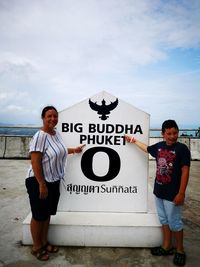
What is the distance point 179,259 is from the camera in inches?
113

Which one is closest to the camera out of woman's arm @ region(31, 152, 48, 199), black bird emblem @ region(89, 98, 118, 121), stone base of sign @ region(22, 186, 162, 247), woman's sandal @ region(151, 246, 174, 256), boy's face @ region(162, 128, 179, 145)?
woman's arm @ region(31, 152, 48, 199)

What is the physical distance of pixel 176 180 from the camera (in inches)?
114

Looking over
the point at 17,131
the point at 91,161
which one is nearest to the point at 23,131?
the point at 17,131

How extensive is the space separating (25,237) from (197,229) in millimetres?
2218

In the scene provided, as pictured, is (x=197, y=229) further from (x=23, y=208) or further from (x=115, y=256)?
(x=23, y=208)

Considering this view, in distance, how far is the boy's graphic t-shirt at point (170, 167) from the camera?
2.86 m

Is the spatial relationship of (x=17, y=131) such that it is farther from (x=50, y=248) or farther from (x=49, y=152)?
(x=49, y=152)

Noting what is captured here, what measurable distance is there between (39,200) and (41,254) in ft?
1.98

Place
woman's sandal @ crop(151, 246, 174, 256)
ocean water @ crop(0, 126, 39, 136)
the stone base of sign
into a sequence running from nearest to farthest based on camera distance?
woman's sandal @ crop(151, 246, 174, 256) < the stone base of sign < ocean water @ crop(0, 126, 39, 136)

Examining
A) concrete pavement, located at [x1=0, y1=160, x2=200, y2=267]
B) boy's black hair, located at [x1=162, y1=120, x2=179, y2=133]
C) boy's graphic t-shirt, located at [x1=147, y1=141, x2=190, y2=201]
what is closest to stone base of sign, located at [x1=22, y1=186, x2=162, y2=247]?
concrete pavement, located at [x1=0, y1=160, x2=200, y2=267]

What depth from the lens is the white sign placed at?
3523 millimetres


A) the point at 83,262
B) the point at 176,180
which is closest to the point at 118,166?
the point at 176,180

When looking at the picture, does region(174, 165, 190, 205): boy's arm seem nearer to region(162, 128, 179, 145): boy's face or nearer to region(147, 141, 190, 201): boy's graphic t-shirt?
region(147, 141, 190, 201): boy's graphic t-shirt

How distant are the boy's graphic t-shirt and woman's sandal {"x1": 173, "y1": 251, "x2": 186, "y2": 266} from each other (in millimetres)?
586
